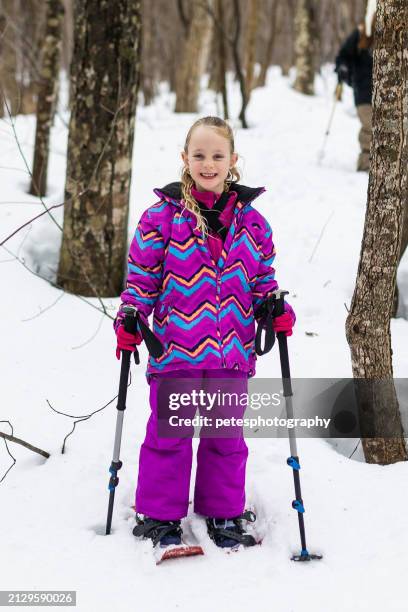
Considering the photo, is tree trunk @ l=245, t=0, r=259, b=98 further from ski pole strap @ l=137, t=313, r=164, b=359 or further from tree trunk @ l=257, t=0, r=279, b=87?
ski pole strap @ l=137, t=313, r=164, b=359

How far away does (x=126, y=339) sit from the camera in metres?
2.52

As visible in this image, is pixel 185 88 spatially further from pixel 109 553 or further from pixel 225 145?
pixel 109 553

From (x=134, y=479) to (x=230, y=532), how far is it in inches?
24.0

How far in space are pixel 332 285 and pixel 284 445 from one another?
6.68 feet

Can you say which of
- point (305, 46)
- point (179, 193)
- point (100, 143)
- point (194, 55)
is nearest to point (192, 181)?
point (179, 193)

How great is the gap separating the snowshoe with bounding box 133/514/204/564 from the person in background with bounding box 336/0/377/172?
5.60 m

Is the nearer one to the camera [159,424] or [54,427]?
[159,424]

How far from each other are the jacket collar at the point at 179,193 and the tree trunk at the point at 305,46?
13.0 metres

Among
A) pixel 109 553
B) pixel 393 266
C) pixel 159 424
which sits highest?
pixel 393 266

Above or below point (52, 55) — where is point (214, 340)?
below

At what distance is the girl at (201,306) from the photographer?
2.61 m

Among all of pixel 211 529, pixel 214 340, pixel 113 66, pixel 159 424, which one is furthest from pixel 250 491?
pixel 113 66

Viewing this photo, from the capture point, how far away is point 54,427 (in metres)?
3.38

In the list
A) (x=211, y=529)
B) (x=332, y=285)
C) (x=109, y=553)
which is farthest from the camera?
(x=332, y=285)
